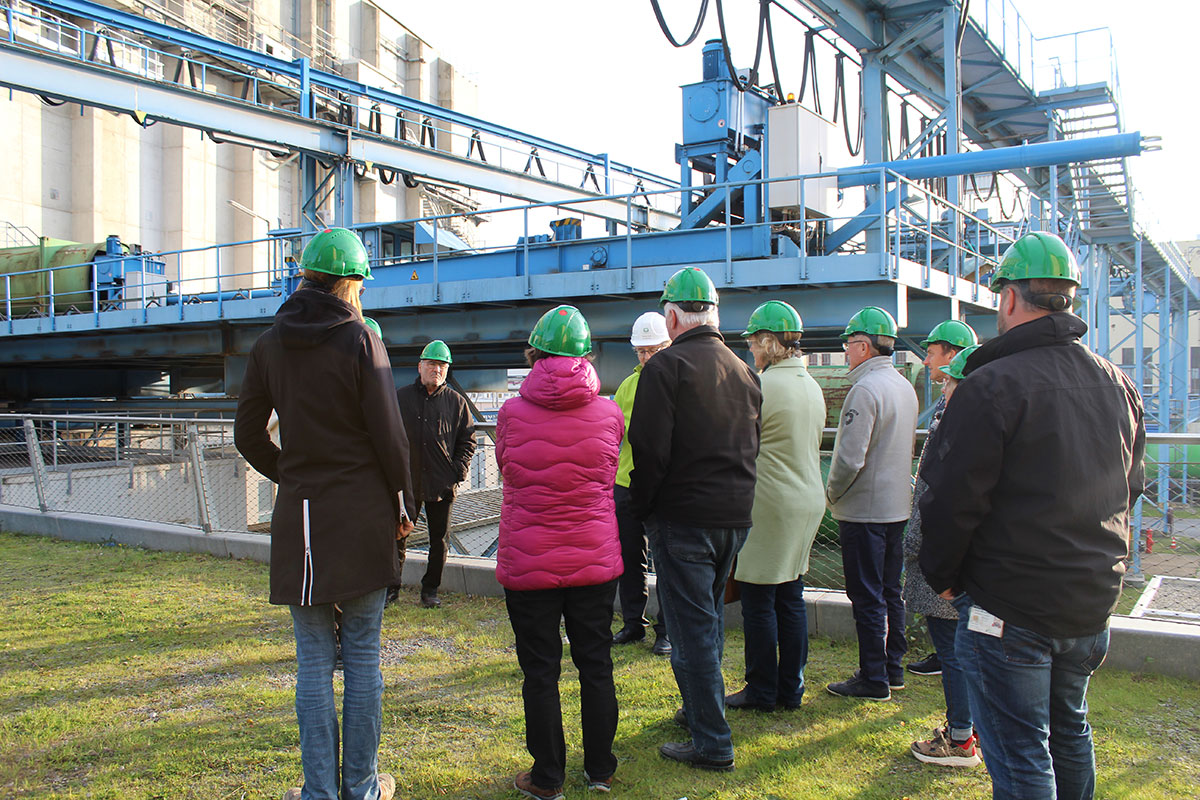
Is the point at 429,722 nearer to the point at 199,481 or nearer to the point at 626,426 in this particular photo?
the point at 626,426

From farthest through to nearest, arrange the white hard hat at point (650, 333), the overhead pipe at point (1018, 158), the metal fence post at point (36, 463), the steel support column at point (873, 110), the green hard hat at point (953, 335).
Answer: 1. the steel support column at point (873, 110)
2. the overhead pipe at point (1018, 158)
3. the metal fence post at point (36, 463)
4. the white hard hat at point (650, 333)
5. the green hard hat at point (953, 335)

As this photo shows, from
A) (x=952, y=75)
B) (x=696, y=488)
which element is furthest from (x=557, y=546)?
(x=952, y=75)

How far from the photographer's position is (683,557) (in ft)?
10.2

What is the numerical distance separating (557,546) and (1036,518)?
153cm

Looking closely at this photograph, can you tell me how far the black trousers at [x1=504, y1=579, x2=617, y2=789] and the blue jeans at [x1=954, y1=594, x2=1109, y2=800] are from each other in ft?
4.19

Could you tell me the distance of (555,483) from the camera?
2.91m

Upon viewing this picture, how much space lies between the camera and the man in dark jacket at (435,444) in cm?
545

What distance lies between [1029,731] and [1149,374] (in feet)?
127

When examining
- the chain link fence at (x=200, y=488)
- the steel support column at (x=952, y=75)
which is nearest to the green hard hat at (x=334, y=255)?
the chain link fence at (x=200, y=488)

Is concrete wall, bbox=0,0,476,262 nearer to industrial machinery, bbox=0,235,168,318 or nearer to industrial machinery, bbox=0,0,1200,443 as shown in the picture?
industrial machinery, bbox=0,235,168,318

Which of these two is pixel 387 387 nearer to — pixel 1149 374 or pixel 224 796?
pixel 224 796

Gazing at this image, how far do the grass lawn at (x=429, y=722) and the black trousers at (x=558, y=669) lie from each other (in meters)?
0.20

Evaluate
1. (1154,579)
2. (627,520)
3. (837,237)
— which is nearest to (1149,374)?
(837,237)

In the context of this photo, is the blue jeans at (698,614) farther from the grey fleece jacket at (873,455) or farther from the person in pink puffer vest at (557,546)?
the grey fleece jacket at (873,455)
